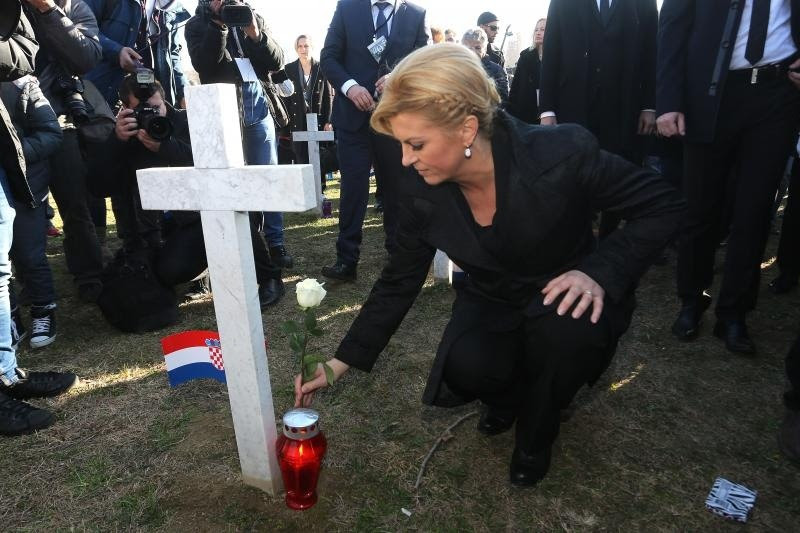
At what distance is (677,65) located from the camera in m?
2.78

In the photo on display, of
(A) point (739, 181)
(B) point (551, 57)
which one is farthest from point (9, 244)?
(A) point (739, 181)

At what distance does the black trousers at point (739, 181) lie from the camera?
2.54m

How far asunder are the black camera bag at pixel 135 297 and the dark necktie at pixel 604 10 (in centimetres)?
298

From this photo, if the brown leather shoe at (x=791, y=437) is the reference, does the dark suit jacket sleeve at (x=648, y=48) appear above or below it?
above

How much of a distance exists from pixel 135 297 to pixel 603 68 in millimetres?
2969

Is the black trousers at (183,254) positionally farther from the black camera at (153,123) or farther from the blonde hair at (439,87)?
the blonde hair at (439,87)

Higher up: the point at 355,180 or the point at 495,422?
the point at 355,180

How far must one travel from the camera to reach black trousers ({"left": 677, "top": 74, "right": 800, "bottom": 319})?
254 cm

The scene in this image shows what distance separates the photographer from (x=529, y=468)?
186 cm

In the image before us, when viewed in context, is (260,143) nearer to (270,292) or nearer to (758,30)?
(270,292)

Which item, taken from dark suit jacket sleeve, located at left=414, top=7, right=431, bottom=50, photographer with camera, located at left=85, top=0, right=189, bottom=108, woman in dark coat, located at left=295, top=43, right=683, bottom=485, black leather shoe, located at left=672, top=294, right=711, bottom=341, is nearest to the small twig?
woman in dark coat, located at left=295, top=43, right=683, bottom=485

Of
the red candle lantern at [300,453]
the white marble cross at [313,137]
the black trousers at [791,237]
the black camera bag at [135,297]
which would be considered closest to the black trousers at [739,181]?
the black trousers at [791,237]

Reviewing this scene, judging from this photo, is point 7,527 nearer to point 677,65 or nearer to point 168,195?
point 168,195

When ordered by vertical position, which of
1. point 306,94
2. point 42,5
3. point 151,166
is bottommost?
point 306,94
